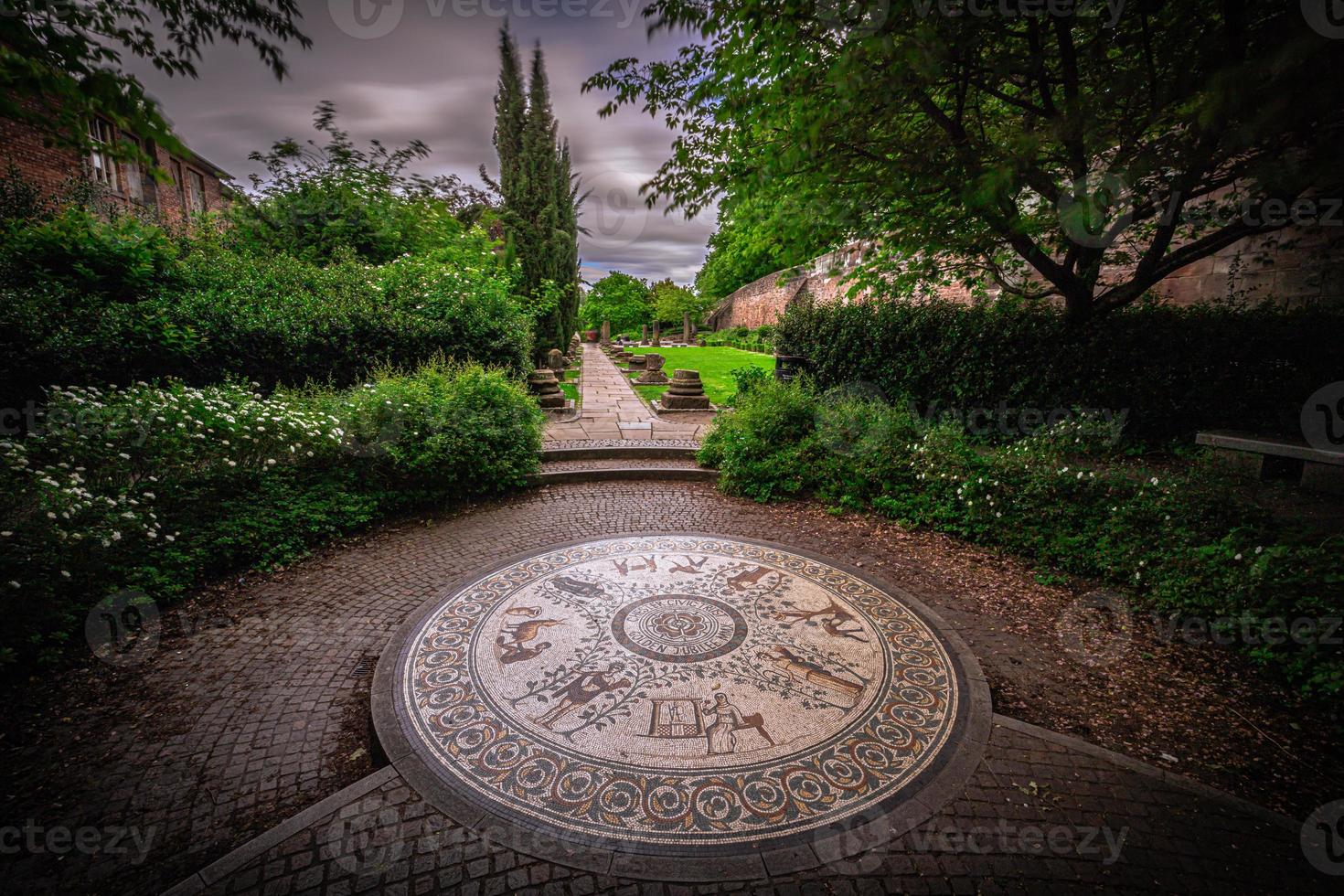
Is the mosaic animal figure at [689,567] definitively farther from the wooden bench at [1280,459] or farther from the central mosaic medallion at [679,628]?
the wooden bench at [1280,459]

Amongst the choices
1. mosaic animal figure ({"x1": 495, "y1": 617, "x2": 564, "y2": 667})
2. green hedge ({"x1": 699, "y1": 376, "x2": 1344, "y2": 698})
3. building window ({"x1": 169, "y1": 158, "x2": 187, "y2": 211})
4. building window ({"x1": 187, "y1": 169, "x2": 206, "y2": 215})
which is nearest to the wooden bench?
green hedge ({"x1": 699, "y1": 376, "x2": 1344, "y2": 698})

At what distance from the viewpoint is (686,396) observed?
12547mm

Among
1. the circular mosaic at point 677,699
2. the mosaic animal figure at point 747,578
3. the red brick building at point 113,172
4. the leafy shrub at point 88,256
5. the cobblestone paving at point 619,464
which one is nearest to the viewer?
the circular mosaic at point 677,699

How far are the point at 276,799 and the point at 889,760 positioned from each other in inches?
125

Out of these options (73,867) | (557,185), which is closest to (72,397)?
(73,867)

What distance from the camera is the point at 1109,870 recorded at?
218cm

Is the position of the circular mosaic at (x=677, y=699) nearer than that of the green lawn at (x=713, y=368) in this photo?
Yes

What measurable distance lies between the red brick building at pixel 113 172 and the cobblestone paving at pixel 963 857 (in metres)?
8.59

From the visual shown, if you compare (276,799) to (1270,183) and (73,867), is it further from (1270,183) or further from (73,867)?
(1270,183)

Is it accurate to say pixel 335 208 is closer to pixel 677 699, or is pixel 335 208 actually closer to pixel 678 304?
pixel 677 699

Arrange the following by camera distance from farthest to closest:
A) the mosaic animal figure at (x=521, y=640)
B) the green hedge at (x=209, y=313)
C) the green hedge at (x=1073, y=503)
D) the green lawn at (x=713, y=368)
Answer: the green lawn at (x=713, y=368) → the green hedge at (x=209, y=313) → the mosaic animal figure at (x=521, y=640) → the green hedge at (x=1073, y=503)

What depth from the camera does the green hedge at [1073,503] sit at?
11.5 feet

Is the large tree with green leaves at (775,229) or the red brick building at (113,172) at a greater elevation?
the red brick building at (113,172)

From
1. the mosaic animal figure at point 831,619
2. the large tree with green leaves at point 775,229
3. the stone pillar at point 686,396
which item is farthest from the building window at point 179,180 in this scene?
the mosaic animal figure at point 831,619
